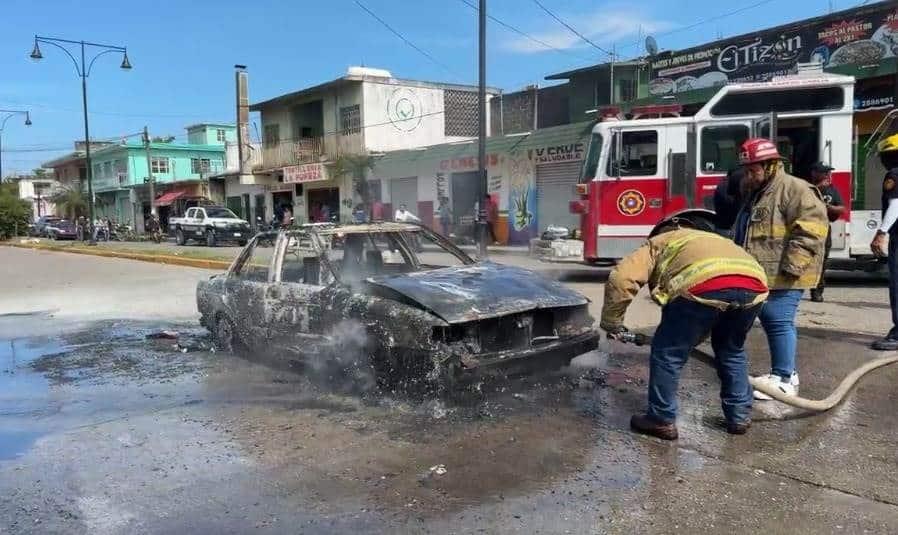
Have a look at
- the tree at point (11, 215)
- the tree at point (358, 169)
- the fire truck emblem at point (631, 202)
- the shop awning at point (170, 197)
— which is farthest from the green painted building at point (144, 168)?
the fire truck emblem at point (631, 202)

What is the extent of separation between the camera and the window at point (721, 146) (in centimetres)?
983

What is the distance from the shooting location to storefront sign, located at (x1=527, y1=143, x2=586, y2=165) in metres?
19.9

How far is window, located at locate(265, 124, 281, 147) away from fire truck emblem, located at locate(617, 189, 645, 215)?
88.1 ft

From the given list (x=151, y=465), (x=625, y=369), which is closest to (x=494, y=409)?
(x=625, y=369)

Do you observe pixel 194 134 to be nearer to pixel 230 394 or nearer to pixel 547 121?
pixel 547 121

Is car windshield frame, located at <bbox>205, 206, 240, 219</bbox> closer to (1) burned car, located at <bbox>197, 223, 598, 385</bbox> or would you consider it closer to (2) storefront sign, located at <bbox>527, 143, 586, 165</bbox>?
(2) storefront sign, located at <bbox>527, 143, 586, 165</bbox>

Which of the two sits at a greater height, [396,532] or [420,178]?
[420,178]

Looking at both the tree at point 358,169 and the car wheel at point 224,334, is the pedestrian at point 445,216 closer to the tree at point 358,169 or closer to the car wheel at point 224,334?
the tree at point 358,169

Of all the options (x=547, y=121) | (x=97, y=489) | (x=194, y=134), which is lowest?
(x=97, y=489)

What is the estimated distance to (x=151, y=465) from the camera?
399 centimetres

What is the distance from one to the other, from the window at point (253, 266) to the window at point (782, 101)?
6.75 m

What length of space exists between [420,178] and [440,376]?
73.5 feet

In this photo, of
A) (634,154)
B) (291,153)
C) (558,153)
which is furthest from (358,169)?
(634,154)

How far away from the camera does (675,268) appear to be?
12.2ft
